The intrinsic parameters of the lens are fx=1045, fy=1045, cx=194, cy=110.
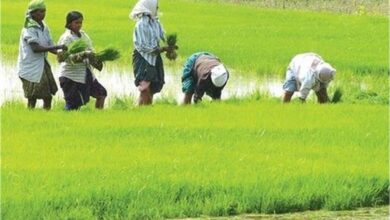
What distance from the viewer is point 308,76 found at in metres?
9.38

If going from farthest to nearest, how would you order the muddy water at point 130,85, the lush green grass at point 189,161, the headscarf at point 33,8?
the muddy water at point 130,85 < the headscarf at point 33,8 < the lush green grass at point 189,161

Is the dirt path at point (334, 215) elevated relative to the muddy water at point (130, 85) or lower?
lower

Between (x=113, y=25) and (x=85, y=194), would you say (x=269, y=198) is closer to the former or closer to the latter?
(x=85, y=194)

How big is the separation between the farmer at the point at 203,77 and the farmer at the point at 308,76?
0.66 meters

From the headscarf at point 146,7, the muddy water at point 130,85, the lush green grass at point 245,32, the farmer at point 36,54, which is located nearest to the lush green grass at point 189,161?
the farmer at point 36,54

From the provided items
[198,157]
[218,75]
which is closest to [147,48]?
[218,75]

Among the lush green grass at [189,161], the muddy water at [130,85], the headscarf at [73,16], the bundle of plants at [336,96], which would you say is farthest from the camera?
the muddy water at [130,85]

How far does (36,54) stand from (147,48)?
1071mm

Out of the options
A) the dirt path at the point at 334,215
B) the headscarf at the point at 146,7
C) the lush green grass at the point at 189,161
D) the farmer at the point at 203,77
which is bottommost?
the dirt path at the point at 334,215

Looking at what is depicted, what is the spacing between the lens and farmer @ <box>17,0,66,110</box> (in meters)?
9.01

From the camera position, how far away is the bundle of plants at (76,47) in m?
9.02

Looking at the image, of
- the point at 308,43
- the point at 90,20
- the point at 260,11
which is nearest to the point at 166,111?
the point at 308,43

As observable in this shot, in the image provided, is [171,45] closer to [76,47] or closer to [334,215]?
[76,47]

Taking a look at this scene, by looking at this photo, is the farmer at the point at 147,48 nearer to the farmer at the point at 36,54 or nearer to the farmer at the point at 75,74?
the farmer at the point at 75,74
